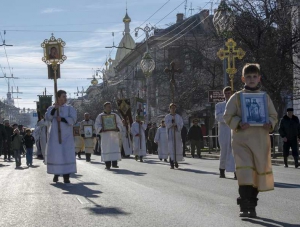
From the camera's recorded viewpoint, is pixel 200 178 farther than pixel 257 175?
Yes

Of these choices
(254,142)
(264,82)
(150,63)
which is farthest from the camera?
(150,63)

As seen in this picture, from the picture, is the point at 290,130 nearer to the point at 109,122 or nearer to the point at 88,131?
the point at 109,122

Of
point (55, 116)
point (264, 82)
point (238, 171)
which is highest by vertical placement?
point (264, 82)

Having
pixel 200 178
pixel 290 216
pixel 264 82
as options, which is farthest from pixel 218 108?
pixel 264 82

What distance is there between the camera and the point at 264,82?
28141 millimetres

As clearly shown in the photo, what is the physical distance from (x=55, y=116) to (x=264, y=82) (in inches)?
574

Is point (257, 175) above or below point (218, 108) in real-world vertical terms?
below

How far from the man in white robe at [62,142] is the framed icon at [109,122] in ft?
18.1

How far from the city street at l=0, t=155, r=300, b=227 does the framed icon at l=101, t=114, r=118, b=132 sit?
5.22 metres

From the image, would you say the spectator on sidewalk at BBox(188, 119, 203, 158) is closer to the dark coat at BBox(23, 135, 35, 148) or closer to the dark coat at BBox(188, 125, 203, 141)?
the dark coat at BBox(188, 125, 203, 141)

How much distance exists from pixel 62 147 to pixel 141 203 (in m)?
4.95

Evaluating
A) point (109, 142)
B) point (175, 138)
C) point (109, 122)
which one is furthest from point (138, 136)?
point (175, 138)

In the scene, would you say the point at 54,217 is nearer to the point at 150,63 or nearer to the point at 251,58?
the point at 251,58

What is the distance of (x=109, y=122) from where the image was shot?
21016mm
